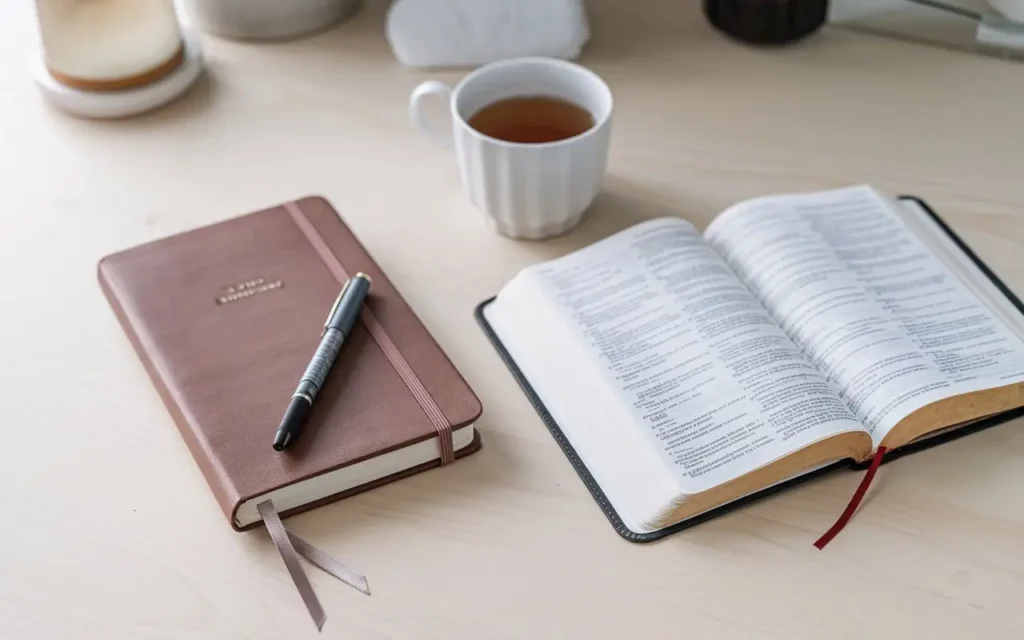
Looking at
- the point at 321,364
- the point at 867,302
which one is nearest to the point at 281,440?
the point at 321,364

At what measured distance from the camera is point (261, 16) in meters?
0.97

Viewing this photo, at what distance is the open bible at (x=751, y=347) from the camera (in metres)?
0.60

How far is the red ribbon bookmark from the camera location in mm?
590

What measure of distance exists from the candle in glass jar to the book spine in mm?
234

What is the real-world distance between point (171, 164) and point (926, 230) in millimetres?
568

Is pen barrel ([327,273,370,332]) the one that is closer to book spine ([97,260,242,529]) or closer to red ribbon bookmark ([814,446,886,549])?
book spine ([97,260,242,529])

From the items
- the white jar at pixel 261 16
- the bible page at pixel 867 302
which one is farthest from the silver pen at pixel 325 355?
the white jar at pixel 261 16

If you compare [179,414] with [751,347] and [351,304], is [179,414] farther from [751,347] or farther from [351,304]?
[751,347]

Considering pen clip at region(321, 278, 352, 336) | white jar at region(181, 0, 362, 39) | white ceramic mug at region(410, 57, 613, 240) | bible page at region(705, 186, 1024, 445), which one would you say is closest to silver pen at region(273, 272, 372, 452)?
pen clip at region(321, 278, 352, 336)

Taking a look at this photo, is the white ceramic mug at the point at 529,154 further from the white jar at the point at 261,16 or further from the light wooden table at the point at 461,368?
the white jar at the point at 261,16

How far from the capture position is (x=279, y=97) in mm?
923

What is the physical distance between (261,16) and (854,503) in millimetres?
662

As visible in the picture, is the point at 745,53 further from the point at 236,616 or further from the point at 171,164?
the point at 236,616

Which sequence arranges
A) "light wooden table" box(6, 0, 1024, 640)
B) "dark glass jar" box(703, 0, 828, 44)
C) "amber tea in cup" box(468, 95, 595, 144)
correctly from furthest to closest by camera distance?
"dark glass jar" box(703, 0, 828, 44), "amber tea in cup" box(468, 95, 595, 144), "light wooden table" box(6, 0, 1024, 640)
